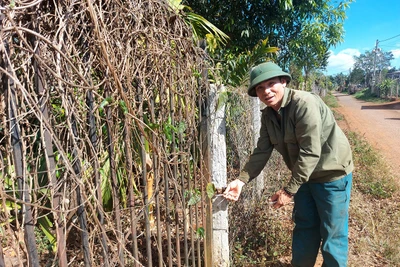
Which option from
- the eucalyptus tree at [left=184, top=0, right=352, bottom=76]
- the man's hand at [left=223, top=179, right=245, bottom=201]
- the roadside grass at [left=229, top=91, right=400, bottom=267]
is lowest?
the roadside grass at [left=229, top=91, right=400, bottom=267]

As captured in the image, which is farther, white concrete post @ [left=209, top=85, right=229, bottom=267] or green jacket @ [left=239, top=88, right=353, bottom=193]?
white concrete post @ [left=209, top=85, right=229, bottom=267]

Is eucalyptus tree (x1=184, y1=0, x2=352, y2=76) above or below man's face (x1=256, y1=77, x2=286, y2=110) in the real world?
above

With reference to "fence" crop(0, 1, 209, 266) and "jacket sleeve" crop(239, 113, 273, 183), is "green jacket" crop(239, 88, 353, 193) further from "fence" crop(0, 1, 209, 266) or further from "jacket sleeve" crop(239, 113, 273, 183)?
"fence" crop(0, 1, 209, 266)

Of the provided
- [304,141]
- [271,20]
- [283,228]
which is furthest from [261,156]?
[271,20]

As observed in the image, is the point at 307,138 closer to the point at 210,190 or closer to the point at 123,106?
the point at 210,190

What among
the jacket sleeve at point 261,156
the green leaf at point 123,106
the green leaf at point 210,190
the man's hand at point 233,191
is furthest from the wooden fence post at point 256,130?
the green leaf at point 123,106

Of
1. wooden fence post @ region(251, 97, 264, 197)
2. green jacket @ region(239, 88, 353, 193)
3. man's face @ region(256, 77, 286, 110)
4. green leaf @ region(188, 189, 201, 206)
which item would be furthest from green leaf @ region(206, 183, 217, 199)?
wooden fence post @ region(251, 97, 264, 197)

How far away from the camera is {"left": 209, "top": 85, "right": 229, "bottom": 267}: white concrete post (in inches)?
90.3

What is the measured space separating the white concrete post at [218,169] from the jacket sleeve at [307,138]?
58cm

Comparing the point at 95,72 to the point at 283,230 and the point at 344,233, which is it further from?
the point at 283,230

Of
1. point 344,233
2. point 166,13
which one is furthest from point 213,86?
point 344,233

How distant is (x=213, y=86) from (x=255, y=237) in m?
1.80

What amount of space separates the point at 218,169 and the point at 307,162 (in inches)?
27.0

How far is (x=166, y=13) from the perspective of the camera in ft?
5.65
